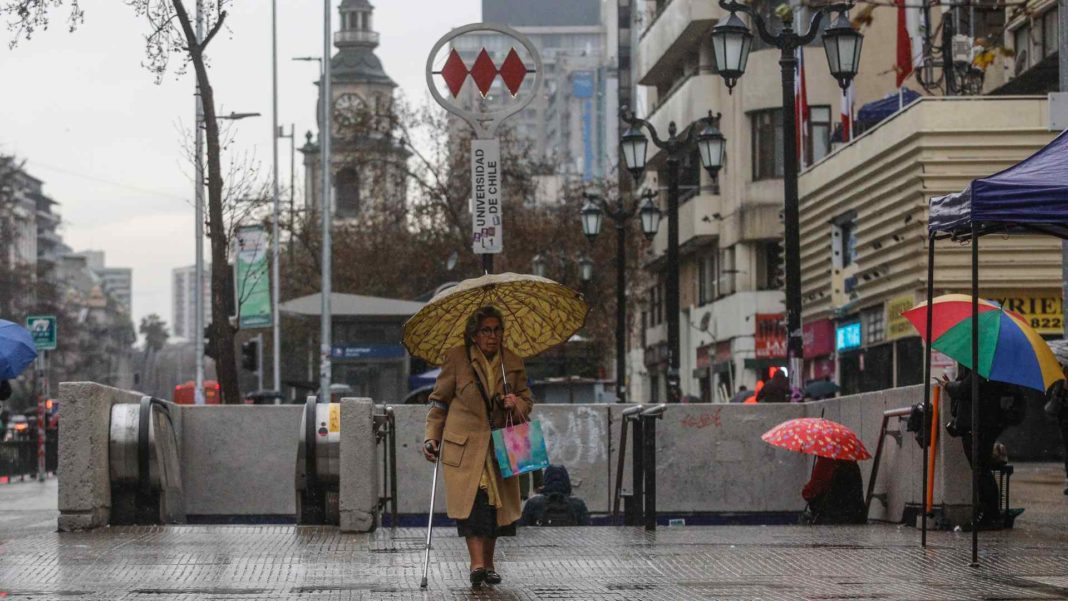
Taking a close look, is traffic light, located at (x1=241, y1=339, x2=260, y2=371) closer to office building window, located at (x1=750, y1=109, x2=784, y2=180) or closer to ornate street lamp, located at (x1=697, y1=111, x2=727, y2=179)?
office building window, located at (x1=750, y1=109, x2=784, y2=180)

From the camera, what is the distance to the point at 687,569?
1330 centimetres

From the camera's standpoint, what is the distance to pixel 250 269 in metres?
41.7

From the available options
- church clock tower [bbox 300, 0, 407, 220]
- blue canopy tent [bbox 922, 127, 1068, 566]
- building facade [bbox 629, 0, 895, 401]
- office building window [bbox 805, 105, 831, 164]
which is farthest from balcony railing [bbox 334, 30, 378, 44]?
blue canopy tent [bbox 922, 127, 1068, 566]

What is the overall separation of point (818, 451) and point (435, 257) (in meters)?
41.7

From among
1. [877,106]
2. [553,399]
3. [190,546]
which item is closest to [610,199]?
[877,106]

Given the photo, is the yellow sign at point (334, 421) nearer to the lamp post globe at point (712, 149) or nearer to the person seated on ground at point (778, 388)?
the person seated on ground at point (778, 388)

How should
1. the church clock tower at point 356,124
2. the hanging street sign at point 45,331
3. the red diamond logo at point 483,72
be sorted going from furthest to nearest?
the church clock tower at point 356,124 < the hanging street sign at point 45,331 < the red diamond logo at point 483,72

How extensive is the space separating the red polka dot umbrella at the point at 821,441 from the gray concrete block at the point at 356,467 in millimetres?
3721

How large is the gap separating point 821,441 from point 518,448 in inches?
250

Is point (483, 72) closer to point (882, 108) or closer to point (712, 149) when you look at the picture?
point (712, 149)

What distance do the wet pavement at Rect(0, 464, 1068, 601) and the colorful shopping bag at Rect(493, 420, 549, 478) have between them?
0.70m

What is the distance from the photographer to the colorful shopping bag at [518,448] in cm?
1234

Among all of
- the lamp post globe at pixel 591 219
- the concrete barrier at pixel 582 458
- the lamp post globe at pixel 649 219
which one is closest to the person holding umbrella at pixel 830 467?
the concrete barrier at pixel 582 458

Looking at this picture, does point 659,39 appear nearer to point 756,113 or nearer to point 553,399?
point 756,113
